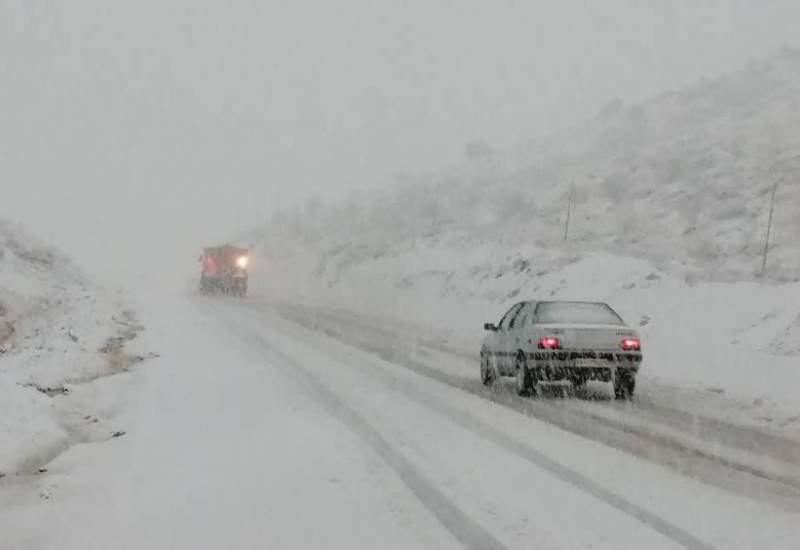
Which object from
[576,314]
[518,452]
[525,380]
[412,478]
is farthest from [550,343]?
[412,478]

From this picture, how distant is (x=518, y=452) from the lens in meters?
8.01

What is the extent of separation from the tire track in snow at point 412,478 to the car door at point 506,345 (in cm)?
278

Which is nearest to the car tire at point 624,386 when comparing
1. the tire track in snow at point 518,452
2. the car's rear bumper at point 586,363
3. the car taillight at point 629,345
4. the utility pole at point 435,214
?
the car's rear bumper at point 586,363

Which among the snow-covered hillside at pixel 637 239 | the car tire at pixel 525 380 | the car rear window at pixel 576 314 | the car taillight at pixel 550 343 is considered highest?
the snow-covered hillside at pixel 637 239

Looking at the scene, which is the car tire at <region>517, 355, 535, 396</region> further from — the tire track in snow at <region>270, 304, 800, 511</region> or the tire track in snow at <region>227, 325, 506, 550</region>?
the tire track in snow at <region>227, 325, 506, 550</region>

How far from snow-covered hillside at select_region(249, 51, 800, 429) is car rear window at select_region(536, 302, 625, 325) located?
199 cm

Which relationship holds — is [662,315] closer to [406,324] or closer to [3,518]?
[406,324]

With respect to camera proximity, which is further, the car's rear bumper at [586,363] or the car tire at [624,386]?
the car tire at [624,386]

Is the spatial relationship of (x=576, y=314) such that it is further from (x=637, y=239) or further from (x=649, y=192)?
(x=649, y=192)

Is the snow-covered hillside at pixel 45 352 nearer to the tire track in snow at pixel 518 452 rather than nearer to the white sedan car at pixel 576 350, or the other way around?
the tire track in snow at pixel 518 452

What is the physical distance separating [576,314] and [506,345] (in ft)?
4.11

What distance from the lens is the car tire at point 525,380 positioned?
477 inches

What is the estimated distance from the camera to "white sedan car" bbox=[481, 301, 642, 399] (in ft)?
38.7

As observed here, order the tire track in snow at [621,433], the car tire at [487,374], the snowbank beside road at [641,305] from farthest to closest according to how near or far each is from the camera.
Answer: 1. the car tire at [487,374]
2. the snowbank beside road at [641,305]
3. the tire track in snow at [621,433]
